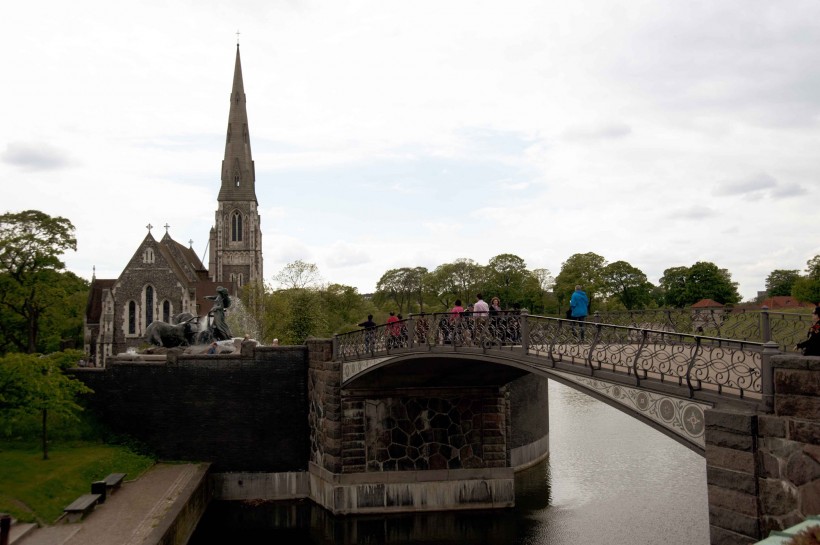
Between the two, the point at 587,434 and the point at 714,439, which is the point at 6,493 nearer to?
the point at 714,439

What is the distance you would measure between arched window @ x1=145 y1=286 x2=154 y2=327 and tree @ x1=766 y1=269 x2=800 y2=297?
200ft

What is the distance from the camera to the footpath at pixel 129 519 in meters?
16.1

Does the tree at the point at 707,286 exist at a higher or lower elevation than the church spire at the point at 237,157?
lower

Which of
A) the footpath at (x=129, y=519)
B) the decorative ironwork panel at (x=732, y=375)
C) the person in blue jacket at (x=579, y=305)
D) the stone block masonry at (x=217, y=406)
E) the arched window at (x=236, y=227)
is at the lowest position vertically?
the footpath at (x=129, y=519)

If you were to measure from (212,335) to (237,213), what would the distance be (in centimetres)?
5053

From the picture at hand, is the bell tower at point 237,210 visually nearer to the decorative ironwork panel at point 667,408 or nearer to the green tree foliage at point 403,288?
the green tree foliage at point 403,288

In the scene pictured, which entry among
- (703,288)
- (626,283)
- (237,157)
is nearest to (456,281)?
(626,283)

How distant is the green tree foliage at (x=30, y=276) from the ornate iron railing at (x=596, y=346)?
2375 cm

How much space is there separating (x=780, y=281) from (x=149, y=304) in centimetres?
6993

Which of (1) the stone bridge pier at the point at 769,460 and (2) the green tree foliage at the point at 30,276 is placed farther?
(2) the green tree foliage at the point at 30,276

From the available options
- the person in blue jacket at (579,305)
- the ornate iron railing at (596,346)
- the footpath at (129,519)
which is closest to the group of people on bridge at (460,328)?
the ornate iron railing at (596,346)

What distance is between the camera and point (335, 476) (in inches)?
882

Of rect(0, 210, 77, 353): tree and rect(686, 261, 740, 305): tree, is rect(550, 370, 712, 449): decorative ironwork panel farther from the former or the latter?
rect(686, 261, 740, 305): tree

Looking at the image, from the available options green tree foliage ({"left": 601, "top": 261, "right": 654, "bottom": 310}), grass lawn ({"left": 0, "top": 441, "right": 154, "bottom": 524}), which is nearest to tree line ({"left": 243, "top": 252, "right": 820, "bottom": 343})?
green tree foliage ({"left": 601, "top": 261, "right": 654, "bottom": 310})
